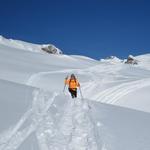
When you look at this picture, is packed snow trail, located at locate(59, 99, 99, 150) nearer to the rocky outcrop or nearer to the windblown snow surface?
the windblown snow surface

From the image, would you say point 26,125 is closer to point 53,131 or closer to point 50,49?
point 53,131

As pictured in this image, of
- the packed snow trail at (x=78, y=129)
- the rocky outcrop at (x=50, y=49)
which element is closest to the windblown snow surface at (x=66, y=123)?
the packed snow trail at (x=78, y=129)

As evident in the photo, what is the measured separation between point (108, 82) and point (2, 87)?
986cm

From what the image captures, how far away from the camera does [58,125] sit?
31.0ft

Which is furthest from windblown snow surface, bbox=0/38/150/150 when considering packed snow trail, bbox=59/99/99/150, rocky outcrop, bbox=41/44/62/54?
rocky outcrop, bbox=41/44/62/54

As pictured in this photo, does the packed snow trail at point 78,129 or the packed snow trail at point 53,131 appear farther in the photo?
the packed snow trail at point 78,129

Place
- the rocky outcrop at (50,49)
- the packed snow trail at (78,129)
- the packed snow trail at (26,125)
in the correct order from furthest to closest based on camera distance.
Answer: the rocky outcrop at (50,49) < the packed snow trail at (78,129) < the packed snow trail at (26,125)

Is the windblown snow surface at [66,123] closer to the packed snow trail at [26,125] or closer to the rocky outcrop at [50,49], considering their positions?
the packed snow trail at [26,125]

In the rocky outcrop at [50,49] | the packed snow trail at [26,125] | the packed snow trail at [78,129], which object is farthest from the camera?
the rocky outcrop at [50,49]

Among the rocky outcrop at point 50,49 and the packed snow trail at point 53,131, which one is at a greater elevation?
the rocky outcrop at point 50,49

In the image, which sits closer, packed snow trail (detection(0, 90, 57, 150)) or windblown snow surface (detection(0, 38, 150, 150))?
packed snow trail (detection(0, 90, 57, 150))

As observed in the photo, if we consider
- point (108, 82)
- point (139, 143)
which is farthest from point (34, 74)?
point (139, 143)

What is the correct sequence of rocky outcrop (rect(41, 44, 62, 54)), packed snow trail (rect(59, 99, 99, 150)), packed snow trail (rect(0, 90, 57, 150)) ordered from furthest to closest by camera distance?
rocky outcrop (rect(41, 44, 62, 54)), packed snow trail (rect(59, 99, 99, 150)), packed snow trail (rect(0, 90, 57, 150))

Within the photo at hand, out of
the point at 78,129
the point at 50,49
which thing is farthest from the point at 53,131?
the point at 50,49
